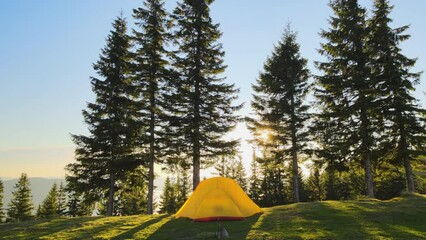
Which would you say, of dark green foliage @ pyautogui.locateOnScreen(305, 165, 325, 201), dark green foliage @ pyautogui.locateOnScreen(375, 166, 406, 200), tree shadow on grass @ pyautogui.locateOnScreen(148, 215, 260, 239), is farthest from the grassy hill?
dark green foliage @ pyautogui.locateOnScreen(305, 165, 325, 201)

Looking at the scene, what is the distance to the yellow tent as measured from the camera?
11500 millimetres

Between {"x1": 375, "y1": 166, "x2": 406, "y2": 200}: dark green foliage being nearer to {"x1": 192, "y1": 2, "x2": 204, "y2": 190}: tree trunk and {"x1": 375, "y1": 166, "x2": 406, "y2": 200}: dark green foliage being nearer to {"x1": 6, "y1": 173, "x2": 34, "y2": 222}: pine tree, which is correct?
{"x1": 192, "y1": 2, "x2": 204, "y2": 190}: tree trunk

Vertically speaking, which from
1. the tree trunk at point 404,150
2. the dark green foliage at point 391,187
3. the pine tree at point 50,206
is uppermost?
the tree trunk at point 404,150

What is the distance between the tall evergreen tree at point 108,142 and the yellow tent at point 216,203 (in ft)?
37.0

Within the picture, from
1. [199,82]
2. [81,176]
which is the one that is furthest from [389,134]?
[81,176]

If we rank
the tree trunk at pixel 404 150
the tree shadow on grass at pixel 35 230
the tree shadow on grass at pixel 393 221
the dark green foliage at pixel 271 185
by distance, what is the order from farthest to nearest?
the dark green foliage at pixel 271 185 < the tree trunk at pixel 404 150 < the tree shadow on grass at pixel 35 230 < the tree shadow on grass at pixel 393 221

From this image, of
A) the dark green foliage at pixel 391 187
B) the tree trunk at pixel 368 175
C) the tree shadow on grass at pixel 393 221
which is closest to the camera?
the tree shadow on grass at pixel 393 221

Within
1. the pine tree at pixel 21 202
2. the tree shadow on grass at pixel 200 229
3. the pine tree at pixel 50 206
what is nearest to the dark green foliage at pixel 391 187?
the tree shadow on grass at pixel 200 229

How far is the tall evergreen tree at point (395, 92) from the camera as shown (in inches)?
827

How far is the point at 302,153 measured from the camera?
23.1 meters

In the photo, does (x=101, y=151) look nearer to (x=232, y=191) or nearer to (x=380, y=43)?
(x=232, y=191)

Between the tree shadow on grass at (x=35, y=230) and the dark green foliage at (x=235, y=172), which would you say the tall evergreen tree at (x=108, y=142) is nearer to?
the tree shadow on grass at (x=35, y=230)

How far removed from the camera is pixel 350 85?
21703 mm

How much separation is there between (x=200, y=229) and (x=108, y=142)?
15.0 m
